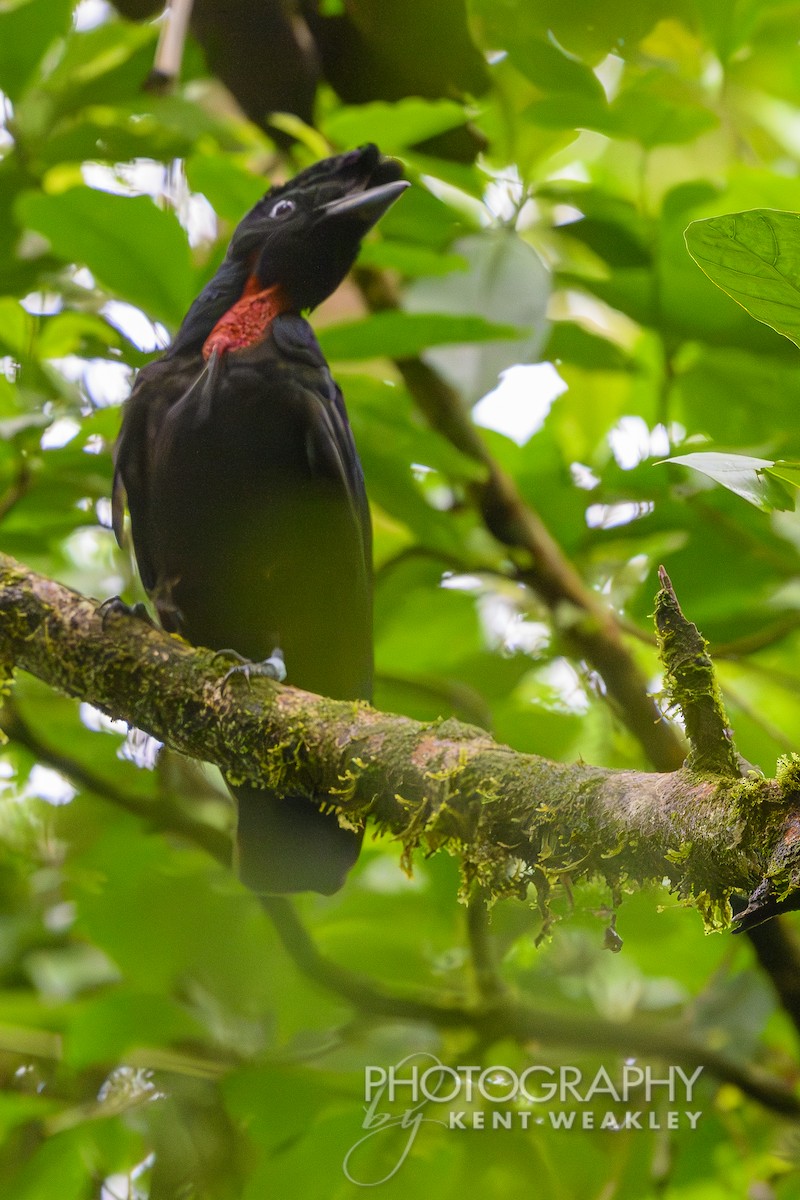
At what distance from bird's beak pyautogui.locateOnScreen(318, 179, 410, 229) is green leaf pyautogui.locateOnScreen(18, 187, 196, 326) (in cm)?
34

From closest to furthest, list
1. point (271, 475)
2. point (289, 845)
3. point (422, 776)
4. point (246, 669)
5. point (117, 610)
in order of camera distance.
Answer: point (422, 776)
point (246, 669)
point (117, 610)
point (289, 845)
point (271, 475)

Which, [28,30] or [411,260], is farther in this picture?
[28,30]

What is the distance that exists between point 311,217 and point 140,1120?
2.01 m

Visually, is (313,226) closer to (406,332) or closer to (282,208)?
(282,208)

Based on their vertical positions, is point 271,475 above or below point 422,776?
above

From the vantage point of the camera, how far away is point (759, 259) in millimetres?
1051

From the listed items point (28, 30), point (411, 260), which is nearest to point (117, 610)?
point (411, 260)

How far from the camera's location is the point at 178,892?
2412 mm

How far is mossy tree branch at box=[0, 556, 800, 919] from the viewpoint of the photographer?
3.90 ft

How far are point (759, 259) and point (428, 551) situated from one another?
4.95 feet

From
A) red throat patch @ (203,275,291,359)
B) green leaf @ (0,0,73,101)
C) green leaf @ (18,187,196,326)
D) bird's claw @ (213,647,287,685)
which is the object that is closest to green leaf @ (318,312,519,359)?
red throat patch @ (203,275,291,359)

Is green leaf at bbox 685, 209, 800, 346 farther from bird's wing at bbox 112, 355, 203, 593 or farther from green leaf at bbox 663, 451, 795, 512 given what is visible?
bird's wing at bbox 112, 355, 203, 593

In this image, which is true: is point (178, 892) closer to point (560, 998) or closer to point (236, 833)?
point (236, 833)

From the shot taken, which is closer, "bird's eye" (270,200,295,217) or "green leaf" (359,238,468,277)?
"green leaf" (359,238,468,277)
